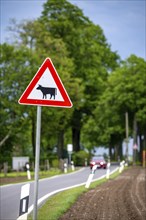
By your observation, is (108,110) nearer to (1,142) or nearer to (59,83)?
(1,142)

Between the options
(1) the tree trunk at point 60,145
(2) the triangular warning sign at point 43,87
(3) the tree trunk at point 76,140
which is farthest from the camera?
(3) the tree trunk at point 76,140

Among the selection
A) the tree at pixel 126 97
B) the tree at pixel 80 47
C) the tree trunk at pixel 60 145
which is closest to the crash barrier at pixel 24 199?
the tree at pixel 80 47

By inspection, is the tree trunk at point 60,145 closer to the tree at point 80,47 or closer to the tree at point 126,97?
the tree at point 80,47

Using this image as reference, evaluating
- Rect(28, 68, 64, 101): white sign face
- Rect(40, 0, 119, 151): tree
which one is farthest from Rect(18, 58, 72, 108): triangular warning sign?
Rect(40, 0, 119, 151): tree

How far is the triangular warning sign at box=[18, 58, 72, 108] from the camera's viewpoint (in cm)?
772

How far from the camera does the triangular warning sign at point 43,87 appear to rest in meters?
7.72

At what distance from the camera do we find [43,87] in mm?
7645

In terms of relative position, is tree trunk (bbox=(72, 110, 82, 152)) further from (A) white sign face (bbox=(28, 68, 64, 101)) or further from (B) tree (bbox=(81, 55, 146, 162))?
(A) white sign face (bbox=(28, 68, 64, 101))

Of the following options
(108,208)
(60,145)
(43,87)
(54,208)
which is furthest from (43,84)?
(60,145)

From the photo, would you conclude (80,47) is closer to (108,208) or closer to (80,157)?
(80,157)

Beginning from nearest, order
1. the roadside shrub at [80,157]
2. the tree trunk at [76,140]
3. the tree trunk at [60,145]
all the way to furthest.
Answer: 1. the tree trunk at [60,145]
2. the roadside shrub at [80,157]
3. the tree trunk at [76,140]

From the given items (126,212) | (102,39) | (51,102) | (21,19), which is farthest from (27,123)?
(51,102)

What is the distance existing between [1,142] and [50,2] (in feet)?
66.1

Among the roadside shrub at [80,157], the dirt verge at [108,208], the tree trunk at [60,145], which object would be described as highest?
the tree trunk at [60,145]
